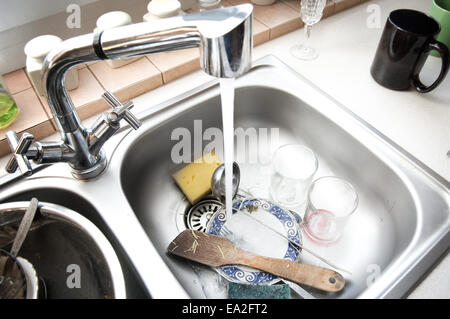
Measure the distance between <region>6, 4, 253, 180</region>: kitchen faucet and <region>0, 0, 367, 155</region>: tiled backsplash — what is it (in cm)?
18

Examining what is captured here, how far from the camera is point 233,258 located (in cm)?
60

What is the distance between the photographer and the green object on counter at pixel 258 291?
1.75 feet

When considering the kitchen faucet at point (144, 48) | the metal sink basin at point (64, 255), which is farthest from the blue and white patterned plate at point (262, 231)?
the kitchen faucet at point (144, 48)

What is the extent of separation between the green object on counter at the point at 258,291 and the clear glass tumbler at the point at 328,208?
150 millimetres

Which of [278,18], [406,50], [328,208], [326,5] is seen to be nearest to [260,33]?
[278,18]

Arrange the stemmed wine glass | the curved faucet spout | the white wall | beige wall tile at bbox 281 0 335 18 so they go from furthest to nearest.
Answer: beige wall tile at bbox 281 0 335 18
the stemmed wine glass
the white wall
the curved faucet spout

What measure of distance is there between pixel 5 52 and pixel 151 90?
322mm

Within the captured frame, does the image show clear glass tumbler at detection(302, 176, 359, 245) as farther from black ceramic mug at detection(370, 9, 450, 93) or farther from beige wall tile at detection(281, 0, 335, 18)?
beige wall tile at detection(281, 0, 335, 18)

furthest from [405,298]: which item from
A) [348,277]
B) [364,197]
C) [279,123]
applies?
[279,123]

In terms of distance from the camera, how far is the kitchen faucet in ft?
1.17

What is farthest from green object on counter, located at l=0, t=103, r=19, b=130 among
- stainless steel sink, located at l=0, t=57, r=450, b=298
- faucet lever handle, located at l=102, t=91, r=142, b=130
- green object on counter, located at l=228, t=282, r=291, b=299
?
green object on counter, located at l=228, t=282, r=291, b=299

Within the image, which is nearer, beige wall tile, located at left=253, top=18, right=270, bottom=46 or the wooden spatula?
the wooden spatula

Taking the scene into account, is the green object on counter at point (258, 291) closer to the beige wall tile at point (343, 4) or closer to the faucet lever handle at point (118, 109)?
Answer: the faucet lever handle at point (118, 109)

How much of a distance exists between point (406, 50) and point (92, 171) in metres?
0.65
